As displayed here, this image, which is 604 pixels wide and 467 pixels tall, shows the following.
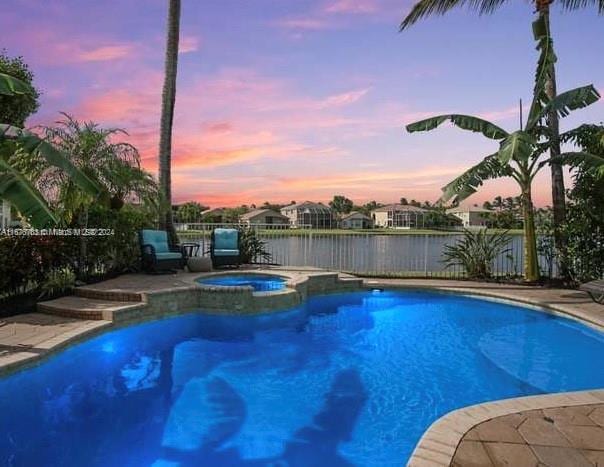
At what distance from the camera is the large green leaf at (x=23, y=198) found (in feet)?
11.8

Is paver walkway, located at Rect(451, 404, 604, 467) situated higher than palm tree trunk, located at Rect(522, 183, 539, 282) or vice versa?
palm tree trunk, located at Rect(522, 183, 539, 282)

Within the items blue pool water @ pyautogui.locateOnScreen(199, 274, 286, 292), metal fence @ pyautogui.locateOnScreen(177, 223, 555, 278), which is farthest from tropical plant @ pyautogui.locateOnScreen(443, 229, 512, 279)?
blue pool water @ pyautogui.locateOnScreen(199, 274, 286, 292)

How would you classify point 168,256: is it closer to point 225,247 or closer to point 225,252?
point 225,252

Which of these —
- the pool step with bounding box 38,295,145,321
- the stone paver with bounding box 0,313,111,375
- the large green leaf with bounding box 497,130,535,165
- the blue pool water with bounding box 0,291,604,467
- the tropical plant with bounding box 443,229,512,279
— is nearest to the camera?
the blue pool water with bounding box 0,291,604,467

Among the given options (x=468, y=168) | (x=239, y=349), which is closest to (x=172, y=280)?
(x=239, y=349)

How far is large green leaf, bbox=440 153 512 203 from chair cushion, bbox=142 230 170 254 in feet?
23.3

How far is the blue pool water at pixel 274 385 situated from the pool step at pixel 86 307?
1.21 feet

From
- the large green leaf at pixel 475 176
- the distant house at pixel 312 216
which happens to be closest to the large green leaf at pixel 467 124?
the large green leaf at pixel 475 176

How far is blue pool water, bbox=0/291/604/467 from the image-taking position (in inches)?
141

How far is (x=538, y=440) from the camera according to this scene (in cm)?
272

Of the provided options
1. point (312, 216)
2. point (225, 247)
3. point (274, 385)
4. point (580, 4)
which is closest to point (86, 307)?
point (274, 385)

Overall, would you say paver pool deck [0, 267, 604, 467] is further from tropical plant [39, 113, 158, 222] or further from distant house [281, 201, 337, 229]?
distant house [281, 201, 337, 229]

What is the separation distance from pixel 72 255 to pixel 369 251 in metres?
7.72

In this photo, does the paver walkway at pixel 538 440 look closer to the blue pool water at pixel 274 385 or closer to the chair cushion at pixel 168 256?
the blue pool water at pixel 274 385
